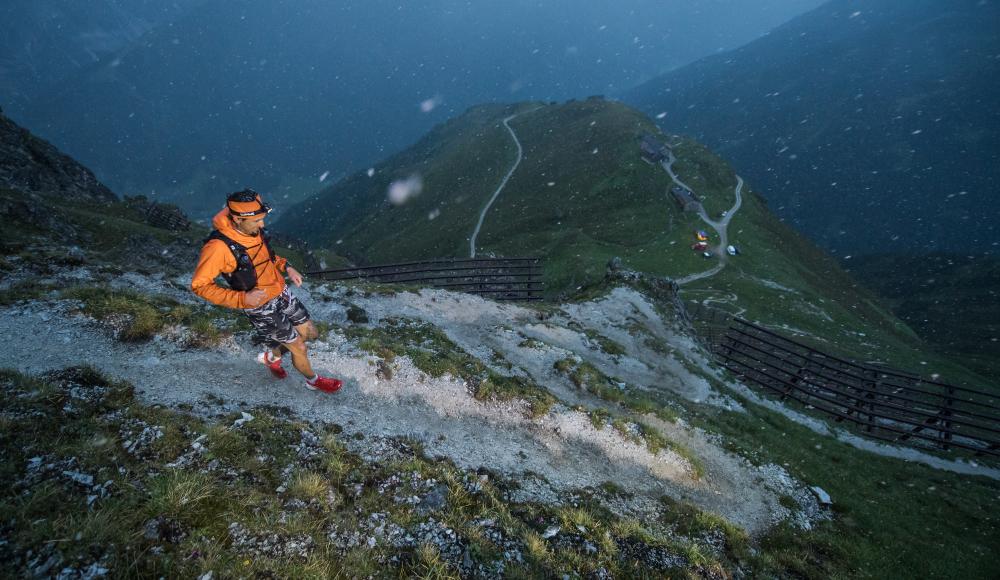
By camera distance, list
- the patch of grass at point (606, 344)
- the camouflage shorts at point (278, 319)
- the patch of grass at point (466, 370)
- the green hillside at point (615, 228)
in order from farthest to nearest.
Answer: the green hillside at point (615, 228)
the patch of grass at point (606, 344)
the patch of grass at point (466, 370)
the camouflage shorts at point (278, 319)

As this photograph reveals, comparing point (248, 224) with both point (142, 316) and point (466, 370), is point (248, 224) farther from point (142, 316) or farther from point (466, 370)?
point (466, 370)

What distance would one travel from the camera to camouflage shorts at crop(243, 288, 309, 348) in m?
7.82

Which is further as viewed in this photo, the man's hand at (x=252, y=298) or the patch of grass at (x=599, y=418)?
the patch of grass at (x=599, y=418)

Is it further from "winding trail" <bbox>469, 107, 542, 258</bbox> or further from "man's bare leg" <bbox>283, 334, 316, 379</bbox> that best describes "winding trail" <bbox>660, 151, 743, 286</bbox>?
"man's bare leg" <bbox>283, 334, 316, 379</bbox>

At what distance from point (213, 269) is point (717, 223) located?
A: 79.0 m

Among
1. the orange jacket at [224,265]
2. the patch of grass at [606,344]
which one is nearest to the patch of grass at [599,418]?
the patch of grass at [606,344]

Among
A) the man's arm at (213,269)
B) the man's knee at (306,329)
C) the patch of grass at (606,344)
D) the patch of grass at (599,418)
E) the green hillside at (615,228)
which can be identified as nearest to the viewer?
the man's arm at (213,269)

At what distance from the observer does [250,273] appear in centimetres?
697

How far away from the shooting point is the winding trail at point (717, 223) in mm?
55656

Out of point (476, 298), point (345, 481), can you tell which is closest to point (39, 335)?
point (345, 481)

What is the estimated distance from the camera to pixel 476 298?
71.7 ft

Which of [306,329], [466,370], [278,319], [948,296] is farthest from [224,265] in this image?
[948,296]

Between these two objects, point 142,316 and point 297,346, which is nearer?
point 297,346

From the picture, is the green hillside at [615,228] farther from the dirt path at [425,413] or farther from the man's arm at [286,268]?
the man's arm at [286,268]
